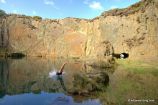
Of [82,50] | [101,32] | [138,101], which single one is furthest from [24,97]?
[82,50]

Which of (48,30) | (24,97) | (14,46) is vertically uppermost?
(48,30)

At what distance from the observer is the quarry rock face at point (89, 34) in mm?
60113

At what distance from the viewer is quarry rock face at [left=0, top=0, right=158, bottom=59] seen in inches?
2367

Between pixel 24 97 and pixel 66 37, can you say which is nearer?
pixel 24 97

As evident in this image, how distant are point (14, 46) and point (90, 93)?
284ft

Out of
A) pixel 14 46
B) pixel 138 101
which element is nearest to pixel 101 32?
pixel 14 46

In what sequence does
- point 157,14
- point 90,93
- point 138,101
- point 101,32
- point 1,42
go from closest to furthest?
point 138,101
point 90,93
point 157,14
point 101,32
point 1,42

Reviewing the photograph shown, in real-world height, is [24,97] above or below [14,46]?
below

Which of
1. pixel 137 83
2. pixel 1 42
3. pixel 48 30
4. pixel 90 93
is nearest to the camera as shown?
pixel 90 93

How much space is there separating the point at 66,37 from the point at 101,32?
3365 cm

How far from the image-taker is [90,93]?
2555 cm

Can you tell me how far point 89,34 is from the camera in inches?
3681

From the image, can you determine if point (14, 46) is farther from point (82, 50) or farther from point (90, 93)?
point (90, 93)

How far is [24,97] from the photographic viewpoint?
2602cm
